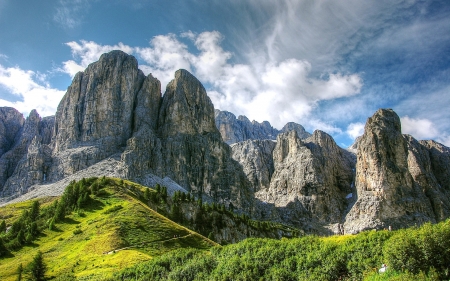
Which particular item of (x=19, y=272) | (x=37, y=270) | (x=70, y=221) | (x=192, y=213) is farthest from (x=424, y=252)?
(x=192, y=213)

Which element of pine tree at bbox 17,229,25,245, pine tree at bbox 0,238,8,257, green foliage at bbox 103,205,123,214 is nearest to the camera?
pine tree at bbox 0,238,8,257

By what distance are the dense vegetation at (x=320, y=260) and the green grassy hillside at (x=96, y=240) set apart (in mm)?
10325

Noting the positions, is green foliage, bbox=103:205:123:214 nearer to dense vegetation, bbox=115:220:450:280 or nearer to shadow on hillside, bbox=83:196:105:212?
shadow on hillside, bbox=83:196:105:212

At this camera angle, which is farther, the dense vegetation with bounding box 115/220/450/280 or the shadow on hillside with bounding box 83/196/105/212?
the shadow on hillside with bounding box 83/196/105/212

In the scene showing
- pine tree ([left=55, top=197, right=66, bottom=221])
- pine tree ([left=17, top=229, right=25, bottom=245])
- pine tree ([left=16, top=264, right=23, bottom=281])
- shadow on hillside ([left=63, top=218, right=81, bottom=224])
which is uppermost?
pine tree ([left=55, top=197, right=66, bottom=221])

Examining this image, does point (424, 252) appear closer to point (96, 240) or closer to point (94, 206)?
point (96, 240)

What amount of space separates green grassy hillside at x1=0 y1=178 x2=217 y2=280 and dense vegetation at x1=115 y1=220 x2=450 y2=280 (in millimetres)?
10325

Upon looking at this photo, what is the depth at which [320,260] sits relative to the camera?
178 feet

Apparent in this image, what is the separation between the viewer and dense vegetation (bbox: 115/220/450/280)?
41.7 metres

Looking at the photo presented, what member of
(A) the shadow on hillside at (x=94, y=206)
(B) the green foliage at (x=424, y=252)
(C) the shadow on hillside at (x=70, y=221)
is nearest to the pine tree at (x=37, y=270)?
(C) the shadow on hillside at (x=70, y=221)

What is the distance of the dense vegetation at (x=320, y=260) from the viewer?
4172 cm

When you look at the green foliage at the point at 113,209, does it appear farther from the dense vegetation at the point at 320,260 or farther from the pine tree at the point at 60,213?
the dense vegetation at the point at 320,260

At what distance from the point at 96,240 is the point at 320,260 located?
165 ft

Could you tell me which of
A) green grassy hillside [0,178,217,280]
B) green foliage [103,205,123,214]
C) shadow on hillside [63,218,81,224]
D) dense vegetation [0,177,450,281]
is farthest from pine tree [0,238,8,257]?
green foliage [103,205,123,214]
